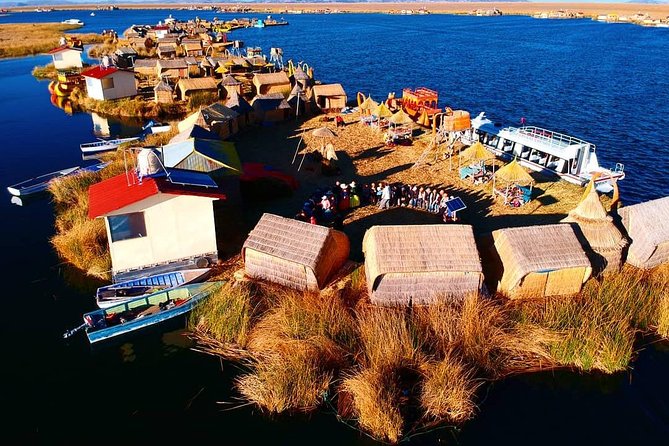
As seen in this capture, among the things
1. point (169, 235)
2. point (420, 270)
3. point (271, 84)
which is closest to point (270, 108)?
point (271, 84)

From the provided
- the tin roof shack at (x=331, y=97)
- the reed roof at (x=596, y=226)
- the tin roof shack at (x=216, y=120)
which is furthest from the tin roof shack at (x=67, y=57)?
the reed roof at (x=596, y=226)

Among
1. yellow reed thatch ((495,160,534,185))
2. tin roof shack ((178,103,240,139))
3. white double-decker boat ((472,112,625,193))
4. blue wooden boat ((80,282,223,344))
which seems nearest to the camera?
blue wooden boat ((80,282,223,344))

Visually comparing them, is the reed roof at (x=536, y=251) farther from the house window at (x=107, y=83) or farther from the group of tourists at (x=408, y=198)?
the house window at (x=107, y=83)

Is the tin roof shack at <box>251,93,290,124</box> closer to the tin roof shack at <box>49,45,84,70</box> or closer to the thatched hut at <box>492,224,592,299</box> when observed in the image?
the thatched hut at <box>492,224,592,299</box>

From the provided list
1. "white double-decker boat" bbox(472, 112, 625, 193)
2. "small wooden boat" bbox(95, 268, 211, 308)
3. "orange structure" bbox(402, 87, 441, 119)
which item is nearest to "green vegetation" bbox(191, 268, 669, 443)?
"small wooden boat" bbox(95, 268, 211, 308)

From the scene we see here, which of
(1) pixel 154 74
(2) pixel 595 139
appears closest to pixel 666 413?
(2) pixel 595 139
